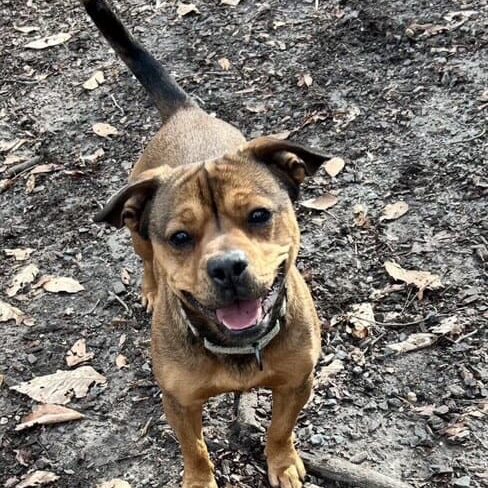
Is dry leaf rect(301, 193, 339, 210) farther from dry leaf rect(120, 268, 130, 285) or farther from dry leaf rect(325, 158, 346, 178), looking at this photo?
dry leaf rect(120, 268, 130, 285)

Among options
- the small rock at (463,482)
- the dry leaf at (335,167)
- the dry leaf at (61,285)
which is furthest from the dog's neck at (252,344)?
the dry leaf at (335,167)

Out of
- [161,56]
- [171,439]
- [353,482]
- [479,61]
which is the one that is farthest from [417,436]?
[161,56]

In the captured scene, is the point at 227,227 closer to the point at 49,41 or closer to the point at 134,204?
the point at 134,204

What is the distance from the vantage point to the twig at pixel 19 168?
22.1ft

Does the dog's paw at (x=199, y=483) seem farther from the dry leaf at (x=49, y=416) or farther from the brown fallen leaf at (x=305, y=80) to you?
the brown fallen leaf at (x=305, y=80)

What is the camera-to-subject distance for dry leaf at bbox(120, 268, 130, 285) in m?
5.66

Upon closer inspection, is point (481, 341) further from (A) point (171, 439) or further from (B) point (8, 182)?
(B) point (8, 182)

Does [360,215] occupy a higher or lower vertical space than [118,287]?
higher

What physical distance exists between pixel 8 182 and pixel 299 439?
329cm

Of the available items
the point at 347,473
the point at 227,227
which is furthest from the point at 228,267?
the point at 347,473

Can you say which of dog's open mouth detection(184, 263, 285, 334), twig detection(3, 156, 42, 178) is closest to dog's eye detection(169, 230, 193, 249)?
dog's open mouth detection(184, 263, 285, 334)

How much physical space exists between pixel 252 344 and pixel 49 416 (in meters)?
1.71

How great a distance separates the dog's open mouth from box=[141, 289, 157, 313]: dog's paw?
1711mm

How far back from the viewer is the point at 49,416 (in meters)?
4.88
